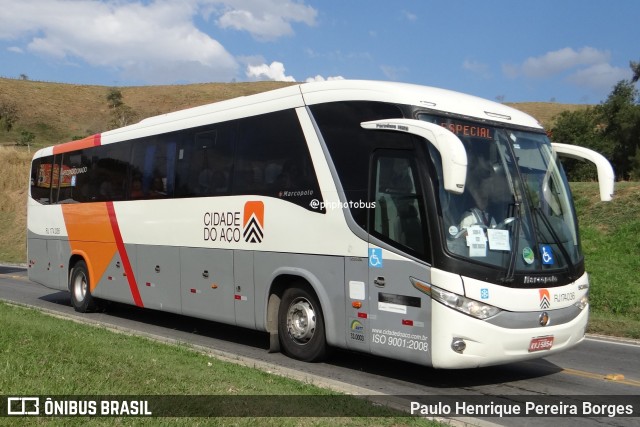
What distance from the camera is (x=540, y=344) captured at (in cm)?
783

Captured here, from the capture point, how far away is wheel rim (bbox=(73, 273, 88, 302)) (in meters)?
15.3

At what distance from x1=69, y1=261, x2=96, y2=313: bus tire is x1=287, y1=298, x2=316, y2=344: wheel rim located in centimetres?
696

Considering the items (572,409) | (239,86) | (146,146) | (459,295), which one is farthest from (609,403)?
(239,86)

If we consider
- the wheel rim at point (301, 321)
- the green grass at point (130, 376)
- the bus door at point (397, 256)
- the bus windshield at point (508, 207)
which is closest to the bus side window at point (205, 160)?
the wheel rim at point (301, 321)

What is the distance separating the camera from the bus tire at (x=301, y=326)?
9266 mm

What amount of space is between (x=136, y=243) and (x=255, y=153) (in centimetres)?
411

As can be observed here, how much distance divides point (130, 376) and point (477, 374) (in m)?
4.56

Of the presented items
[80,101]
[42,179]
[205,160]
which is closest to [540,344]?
[205,160]

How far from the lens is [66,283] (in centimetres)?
1584

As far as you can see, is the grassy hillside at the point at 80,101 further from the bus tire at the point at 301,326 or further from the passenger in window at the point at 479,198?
the passenger in window at the point at 479,198

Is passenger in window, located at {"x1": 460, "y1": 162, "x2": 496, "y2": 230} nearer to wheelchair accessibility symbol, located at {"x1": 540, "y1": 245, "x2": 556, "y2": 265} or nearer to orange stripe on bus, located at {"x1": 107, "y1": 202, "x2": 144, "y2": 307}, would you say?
wheelchair accessibility symbol, located at {"x1": 540, "y1": 245, "x2": 556, "y2": 265}

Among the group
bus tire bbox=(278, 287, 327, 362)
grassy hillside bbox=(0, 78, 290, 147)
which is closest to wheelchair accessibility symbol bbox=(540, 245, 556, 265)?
bus tire bbox=(278, 287, 327, 362)

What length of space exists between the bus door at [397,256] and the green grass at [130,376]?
119 centimetres

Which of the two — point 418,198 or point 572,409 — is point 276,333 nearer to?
point 418,198
